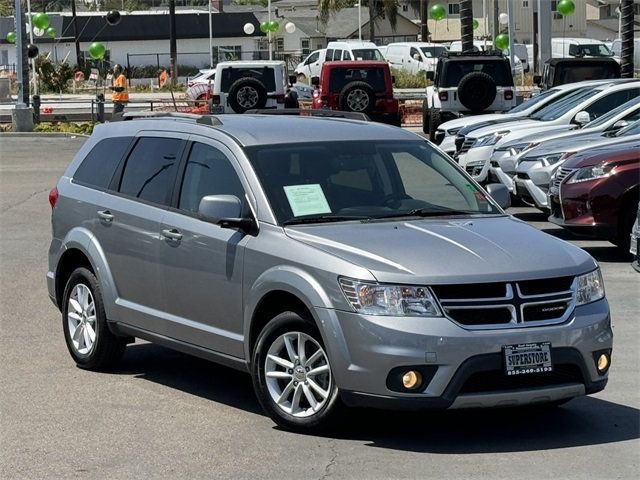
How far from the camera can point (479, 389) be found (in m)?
7.07

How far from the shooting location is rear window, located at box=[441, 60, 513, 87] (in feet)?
107

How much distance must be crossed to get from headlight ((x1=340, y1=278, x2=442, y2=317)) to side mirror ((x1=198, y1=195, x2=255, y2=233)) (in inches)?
41.1

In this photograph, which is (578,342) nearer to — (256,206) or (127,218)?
(256,206)

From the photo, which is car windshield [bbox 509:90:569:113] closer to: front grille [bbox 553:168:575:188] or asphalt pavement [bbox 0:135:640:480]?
front grille [bbox 553:168:575:188]

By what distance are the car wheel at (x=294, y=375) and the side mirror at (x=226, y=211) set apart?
2.08 ft

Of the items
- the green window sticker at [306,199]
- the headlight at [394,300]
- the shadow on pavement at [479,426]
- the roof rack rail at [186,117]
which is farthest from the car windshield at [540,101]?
the headlight at [394,300]

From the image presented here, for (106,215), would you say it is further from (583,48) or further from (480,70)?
(583,48)

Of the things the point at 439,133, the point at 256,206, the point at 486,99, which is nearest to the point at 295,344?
the point at 256,206

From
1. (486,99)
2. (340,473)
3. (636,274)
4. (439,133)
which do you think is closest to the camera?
(340,473)

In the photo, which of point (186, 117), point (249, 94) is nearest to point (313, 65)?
point (249, 94)

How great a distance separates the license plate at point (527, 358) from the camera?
698 centimetres

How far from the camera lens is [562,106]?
71.9 feet

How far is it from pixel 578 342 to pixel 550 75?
82.4ft

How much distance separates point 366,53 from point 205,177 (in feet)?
163
